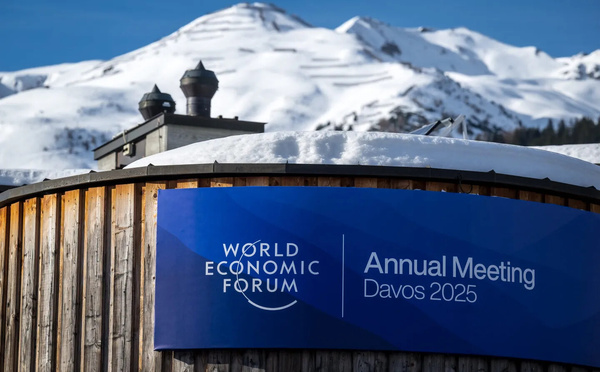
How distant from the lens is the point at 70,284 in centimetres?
1480

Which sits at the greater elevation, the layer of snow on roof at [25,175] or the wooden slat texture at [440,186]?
the layer of snow on roof at [25,175]

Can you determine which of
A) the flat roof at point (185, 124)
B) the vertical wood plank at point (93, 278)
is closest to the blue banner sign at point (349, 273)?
the vertical wood plank at point (93, 278)

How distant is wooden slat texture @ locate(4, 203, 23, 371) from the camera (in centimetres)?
1573

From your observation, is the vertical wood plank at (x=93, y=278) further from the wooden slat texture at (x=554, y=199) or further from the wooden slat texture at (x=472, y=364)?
the wooden slat texture at (x=554, y=199)

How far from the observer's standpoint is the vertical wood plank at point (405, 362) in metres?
13.6

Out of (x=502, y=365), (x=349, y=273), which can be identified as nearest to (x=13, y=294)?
(x=349, y=273)

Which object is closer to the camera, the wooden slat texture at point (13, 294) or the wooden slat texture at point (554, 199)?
the wooden slat texture at point (554, 199)

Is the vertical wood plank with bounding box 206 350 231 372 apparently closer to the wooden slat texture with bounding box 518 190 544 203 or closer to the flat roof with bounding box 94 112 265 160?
the wooden slat texture with bounding box 518 190 544 203

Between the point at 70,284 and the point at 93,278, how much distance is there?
437 mm

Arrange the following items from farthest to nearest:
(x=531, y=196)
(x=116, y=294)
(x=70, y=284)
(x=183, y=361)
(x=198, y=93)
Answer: (x=198, y=93), (x=70, y=284), (x=531, y=196), (x=116, y=294), (x=183, y=361)

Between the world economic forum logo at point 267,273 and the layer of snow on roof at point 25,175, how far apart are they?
13.9 m

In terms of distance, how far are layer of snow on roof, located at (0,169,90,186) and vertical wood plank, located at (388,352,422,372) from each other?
14815 mm

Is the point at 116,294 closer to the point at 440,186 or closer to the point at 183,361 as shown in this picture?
the point at 183,361

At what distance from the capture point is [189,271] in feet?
45.4
